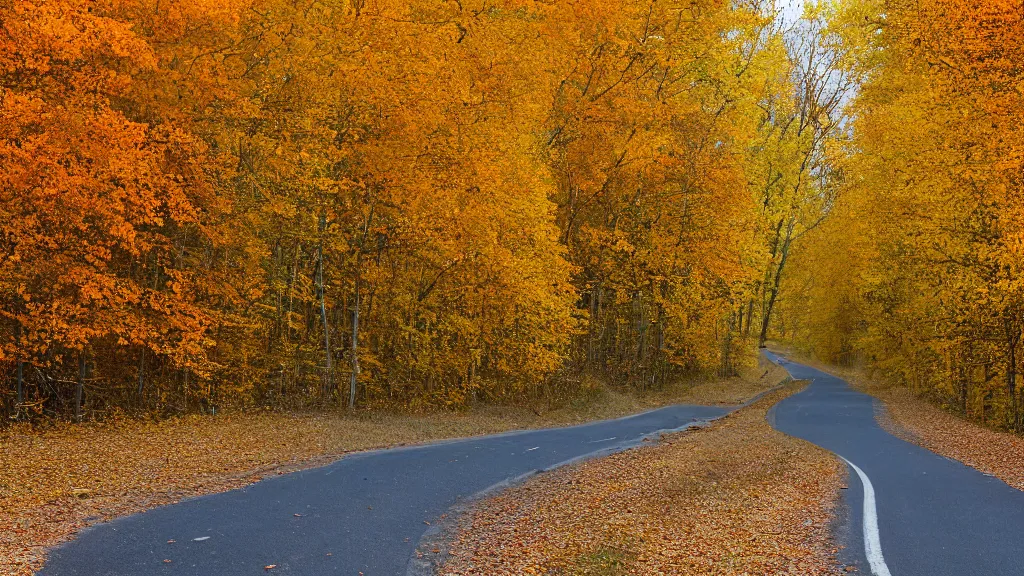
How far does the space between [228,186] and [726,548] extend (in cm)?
1417

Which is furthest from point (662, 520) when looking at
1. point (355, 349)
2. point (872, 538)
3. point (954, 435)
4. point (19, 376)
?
point (19, 376)

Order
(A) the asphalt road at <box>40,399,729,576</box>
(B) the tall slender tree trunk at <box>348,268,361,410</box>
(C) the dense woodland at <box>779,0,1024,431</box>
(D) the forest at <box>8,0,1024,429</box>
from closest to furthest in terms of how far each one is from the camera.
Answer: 1. (A) the asphalt road at <box>40,399,729,576</box>
2. (D) the forest at <box>8,0,1024,429</box>
3. (C) the dense woodland at <box>779,0,1024,431</box>
4. (B) the tall slender tree trunk at <box>348,268,361,410</box>

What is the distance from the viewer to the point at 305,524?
28.5 ft

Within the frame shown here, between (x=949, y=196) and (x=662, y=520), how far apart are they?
1628 cm

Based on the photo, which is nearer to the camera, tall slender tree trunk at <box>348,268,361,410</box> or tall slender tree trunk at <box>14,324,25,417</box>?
tall slender tree trunk at <box>14,324,25,417</box>

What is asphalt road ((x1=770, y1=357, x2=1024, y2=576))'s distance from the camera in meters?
7.81

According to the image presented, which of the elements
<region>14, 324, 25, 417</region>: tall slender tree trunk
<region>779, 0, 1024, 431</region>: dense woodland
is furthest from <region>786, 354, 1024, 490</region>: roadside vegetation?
<region>14, 324, 25, 417</region>: tall slender tree trunk

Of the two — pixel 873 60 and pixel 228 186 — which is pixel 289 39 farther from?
pixel 873 60

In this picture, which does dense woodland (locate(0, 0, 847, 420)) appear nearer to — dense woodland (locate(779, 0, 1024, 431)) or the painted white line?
dense woodland (locate(779, 0, 1024, 431))

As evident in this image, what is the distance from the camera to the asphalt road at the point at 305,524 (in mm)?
7129

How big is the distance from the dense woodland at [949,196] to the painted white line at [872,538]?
8.52 meters

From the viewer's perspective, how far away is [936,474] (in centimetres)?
1357

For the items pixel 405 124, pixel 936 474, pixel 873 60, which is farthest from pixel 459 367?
pixel 873 60

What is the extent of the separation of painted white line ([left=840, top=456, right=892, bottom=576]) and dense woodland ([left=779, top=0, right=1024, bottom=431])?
28.0 feet
